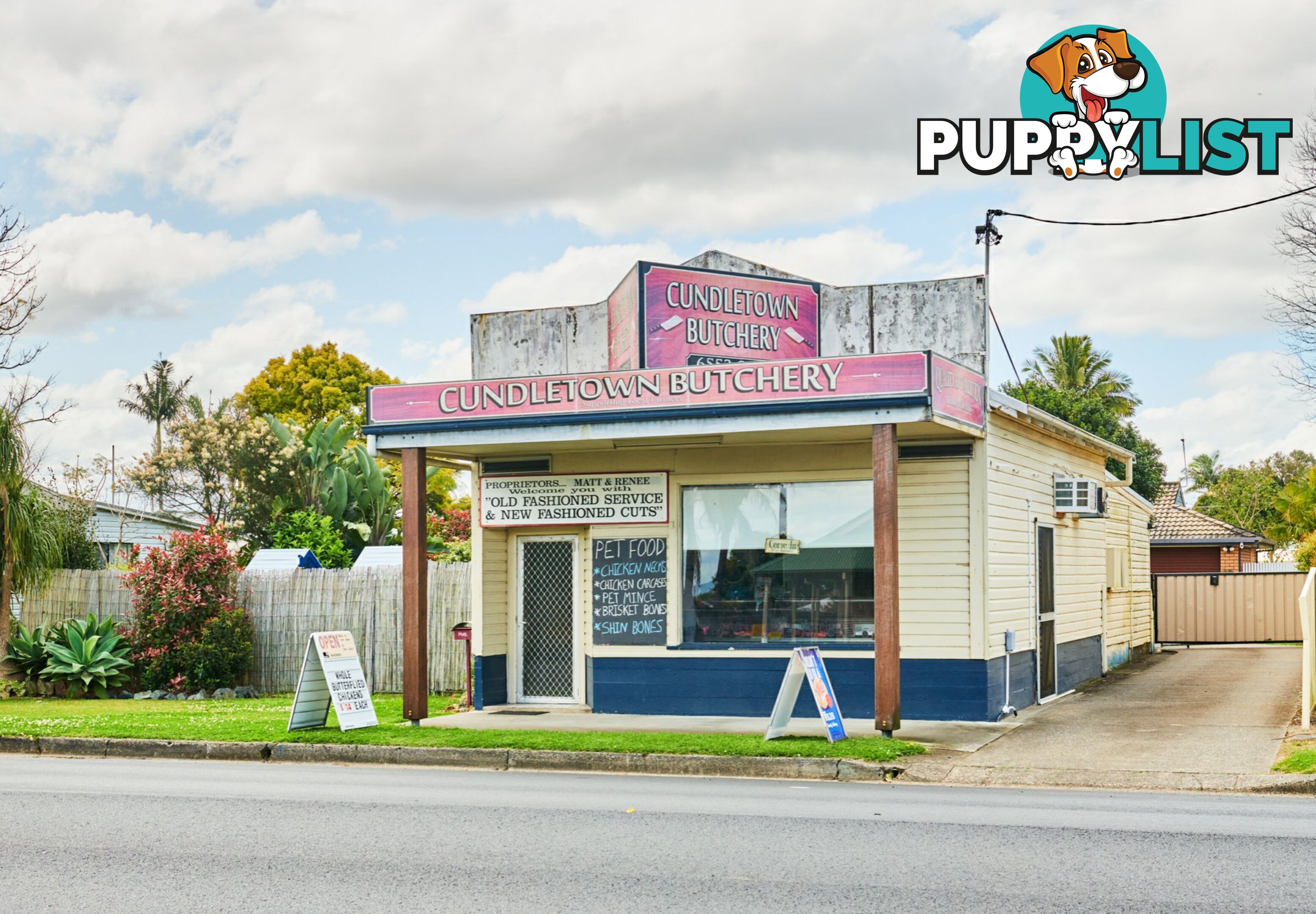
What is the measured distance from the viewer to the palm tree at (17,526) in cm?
2064

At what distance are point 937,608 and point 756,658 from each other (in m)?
2.19

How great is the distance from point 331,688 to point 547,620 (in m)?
3.55

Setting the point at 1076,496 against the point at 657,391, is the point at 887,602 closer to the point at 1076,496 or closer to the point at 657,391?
the point at 657,391

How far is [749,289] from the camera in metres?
17.4

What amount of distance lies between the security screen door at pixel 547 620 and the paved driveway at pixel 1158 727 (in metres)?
5.64

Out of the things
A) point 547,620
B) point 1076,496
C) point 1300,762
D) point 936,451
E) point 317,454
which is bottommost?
point 1300,762

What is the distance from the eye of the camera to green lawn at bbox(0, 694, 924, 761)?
41.6ft

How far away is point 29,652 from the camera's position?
2047 centimetres

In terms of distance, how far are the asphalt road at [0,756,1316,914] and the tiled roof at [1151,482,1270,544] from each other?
1144 inches

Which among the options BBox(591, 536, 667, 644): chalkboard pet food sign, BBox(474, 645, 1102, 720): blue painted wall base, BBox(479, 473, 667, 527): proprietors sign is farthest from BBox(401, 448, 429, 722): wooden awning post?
BBox(591, 536, 667, 644): chalkboard pet food sign

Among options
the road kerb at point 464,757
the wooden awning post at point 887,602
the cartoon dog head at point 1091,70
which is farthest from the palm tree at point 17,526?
the cartoon dog head at point 1091,70

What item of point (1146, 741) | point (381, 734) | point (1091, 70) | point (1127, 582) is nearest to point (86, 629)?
point (381, 734)

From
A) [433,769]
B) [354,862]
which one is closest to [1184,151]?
[433,769]

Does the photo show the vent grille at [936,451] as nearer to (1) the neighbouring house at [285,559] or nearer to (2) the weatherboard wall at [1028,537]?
(2) the weatherboard wall at [1028,537]
